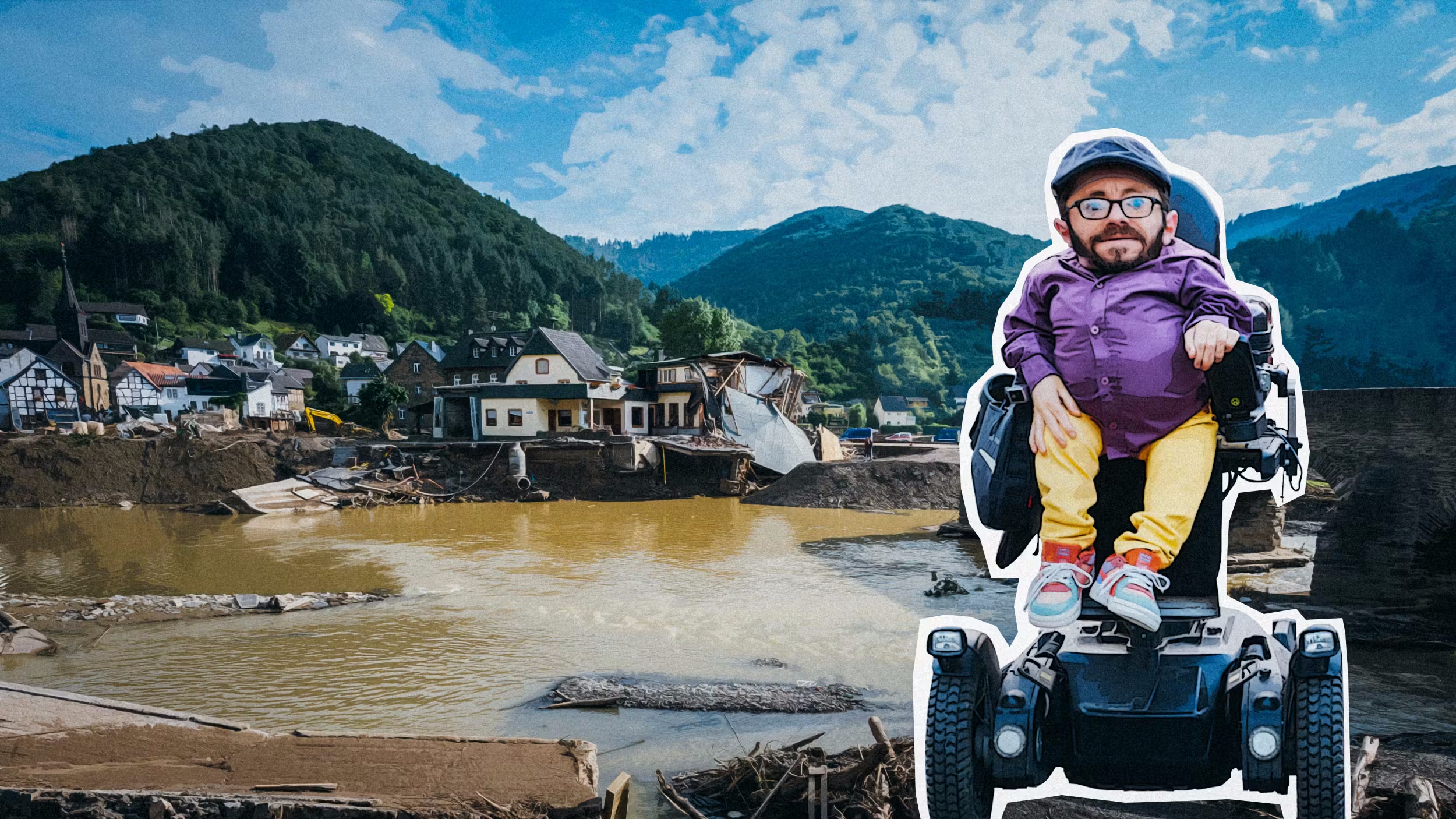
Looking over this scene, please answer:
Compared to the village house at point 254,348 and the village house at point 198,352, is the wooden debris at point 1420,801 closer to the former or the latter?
the village house at point 198,352

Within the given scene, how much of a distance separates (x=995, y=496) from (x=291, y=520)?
86.6 ft

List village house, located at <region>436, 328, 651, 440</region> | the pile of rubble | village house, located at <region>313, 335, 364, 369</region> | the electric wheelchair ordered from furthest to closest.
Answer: village house, located at <region>313, 335, 364, 369</region> < village house, located at <region>436, 328, 651, 440</region> < the pile of rubble < the electric wheelchair

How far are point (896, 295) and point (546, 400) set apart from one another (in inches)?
3789

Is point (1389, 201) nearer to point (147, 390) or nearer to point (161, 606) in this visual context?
point (161, 606)

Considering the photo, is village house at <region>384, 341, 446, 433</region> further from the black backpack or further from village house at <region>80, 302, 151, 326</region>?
the black backpack

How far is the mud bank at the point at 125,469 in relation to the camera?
94.0ft

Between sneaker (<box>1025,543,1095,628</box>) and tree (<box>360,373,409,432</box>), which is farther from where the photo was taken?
tree (<box>360,373,409,432</box>)

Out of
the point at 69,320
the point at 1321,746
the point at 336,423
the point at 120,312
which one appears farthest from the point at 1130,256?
the point at 120,312

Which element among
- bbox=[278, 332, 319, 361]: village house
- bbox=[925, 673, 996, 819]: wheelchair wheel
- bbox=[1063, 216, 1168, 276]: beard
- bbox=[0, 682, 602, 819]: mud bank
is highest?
bbox=[278, 332, 319, 361]: village house

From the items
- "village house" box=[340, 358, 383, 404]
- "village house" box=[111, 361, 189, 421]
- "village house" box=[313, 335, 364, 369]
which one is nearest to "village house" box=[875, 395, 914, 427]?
"village house" box=[340, 358, 383, 404]

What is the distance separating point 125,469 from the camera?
2939 cm

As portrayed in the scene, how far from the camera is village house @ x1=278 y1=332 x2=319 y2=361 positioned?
7919 cm

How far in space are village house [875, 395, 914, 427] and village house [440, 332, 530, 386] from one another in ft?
110

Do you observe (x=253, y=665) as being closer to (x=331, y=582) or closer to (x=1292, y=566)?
(x=331, y=582)
